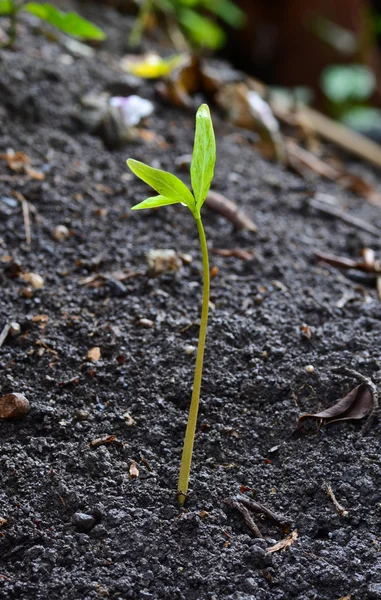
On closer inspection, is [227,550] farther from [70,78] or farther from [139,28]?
[139,28]

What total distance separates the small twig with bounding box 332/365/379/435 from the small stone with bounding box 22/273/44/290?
61 cm

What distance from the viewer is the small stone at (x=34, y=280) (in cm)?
133

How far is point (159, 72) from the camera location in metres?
2.17

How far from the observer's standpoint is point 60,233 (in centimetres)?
149

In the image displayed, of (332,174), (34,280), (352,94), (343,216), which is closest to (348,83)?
(352,94)

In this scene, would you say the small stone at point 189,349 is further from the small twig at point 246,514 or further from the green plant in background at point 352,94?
the green plant in background at point 352,94

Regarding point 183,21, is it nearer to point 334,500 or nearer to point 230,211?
point 230,211

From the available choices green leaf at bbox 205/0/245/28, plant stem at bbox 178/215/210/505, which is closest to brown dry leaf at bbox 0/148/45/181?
plant stem at bbox 178/215/210/505

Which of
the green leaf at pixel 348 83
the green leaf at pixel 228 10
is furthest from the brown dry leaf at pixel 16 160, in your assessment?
the green leaf at pixel 348 83

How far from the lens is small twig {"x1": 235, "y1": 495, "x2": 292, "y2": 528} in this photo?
3.08 ft

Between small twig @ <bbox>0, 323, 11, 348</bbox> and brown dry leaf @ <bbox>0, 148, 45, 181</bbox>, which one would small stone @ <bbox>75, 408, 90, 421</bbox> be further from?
brown dry leaf @ <bbox>0, 148, 45, 181</bbox>

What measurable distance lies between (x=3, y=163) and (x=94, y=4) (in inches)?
61.2

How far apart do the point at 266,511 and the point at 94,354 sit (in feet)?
1.41

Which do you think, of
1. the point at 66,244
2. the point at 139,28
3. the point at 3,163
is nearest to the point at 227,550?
the point at 66,244
